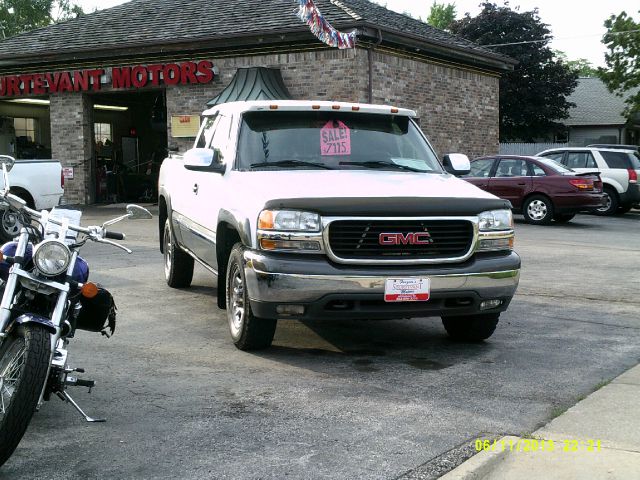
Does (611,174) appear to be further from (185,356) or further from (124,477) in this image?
(124,477)

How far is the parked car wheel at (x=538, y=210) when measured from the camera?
761 inches

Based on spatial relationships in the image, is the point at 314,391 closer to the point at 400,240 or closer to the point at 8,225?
the point at 400,240

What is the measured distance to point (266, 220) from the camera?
5.93 meters

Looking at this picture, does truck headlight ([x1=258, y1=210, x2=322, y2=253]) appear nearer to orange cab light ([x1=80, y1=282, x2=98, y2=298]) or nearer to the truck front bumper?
the truck front bumper

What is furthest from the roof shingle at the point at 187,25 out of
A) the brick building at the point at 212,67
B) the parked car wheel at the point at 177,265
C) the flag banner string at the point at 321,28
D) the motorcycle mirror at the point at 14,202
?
the motorcycle mirror at the point at 14,202

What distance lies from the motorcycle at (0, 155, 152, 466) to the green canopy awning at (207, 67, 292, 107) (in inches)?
680

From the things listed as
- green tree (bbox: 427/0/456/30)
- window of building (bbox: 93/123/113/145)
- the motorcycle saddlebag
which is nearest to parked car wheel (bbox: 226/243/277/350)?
the motorcycle saddlebag

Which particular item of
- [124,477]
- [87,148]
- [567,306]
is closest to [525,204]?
[567,306]

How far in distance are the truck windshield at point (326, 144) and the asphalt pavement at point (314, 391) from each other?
1440 millimetres

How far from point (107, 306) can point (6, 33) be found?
64396 mm

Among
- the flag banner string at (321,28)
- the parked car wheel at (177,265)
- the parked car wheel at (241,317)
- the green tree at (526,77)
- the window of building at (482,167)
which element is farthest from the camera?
the green tree at (526,77)

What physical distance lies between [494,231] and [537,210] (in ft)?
45.0

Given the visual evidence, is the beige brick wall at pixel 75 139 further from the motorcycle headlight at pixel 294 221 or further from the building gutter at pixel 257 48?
the motorcycle headlight at pixel 294 221
